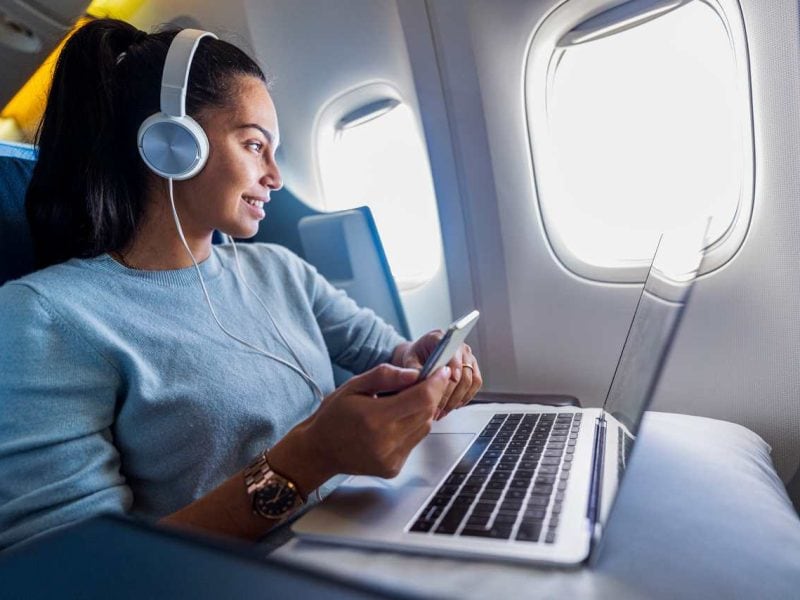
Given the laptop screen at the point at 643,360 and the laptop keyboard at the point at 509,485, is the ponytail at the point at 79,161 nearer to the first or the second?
the laptop keyboard at the point at 509,485

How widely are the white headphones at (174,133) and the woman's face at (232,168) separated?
59 millimetres

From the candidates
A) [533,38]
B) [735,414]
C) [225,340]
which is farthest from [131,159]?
[735,414]

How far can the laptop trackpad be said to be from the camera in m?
0.73

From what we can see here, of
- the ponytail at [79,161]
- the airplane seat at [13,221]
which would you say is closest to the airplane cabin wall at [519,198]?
the ponytail at [79,161]

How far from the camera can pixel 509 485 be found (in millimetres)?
685

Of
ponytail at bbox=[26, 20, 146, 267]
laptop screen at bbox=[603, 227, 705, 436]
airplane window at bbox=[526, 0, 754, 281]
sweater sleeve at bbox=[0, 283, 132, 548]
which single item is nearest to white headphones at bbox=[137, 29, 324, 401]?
ponytail at bbox=[26, 20, 146, 267]

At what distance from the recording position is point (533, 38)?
1.29 meters

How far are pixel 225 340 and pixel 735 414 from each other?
3.59 ft

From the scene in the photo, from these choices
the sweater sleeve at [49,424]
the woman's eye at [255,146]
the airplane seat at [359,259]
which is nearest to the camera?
the sweater sleeve at [49,424]

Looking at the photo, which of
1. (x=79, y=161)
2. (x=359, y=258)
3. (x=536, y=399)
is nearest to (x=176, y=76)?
(x=79, y=161)

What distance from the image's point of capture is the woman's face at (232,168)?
93 cm

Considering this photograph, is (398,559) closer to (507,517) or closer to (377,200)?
(507,517)

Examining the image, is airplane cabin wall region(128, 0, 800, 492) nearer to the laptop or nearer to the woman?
the laptop

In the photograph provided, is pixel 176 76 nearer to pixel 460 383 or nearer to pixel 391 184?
→ pixel 460 383
